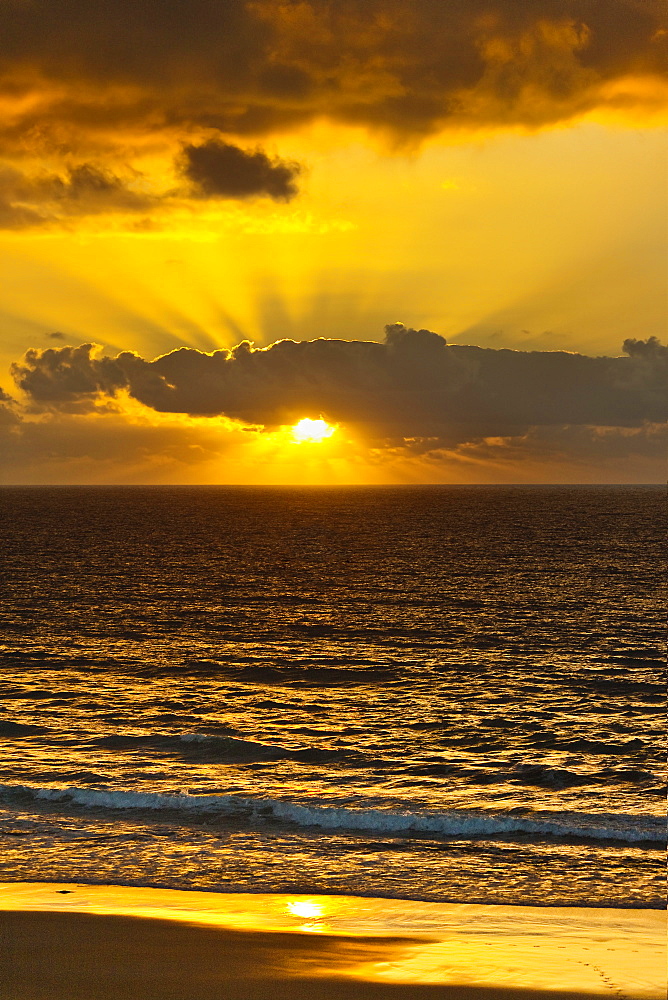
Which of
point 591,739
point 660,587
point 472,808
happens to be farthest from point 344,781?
point 660,587

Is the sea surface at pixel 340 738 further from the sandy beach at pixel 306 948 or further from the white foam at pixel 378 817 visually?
the sandy beach at pixel 306 948

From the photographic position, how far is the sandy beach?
1166 cm

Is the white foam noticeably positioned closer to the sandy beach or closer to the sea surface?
the sea surface

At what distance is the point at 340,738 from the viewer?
28641 mm

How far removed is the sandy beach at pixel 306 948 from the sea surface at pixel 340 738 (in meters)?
1.05

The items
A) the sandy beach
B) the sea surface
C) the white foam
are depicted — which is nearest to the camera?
the sandy beach

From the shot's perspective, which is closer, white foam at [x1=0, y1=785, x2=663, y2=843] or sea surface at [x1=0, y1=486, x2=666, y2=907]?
sea surface at [x1=0, y1=486, x2=666, y2=907]

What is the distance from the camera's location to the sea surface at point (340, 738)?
59.5 feet

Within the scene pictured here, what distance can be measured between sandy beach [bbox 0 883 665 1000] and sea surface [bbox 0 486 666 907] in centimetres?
105

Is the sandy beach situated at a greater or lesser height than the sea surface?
greater

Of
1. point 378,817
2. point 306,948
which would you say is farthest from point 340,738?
point 306,948

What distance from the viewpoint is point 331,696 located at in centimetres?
3484

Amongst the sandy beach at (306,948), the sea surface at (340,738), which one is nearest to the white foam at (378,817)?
the sea surface at (340,738)

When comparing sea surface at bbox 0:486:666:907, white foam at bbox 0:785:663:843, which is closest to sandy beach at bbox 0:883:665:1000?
sea surface at bbox 0:486:666:907
